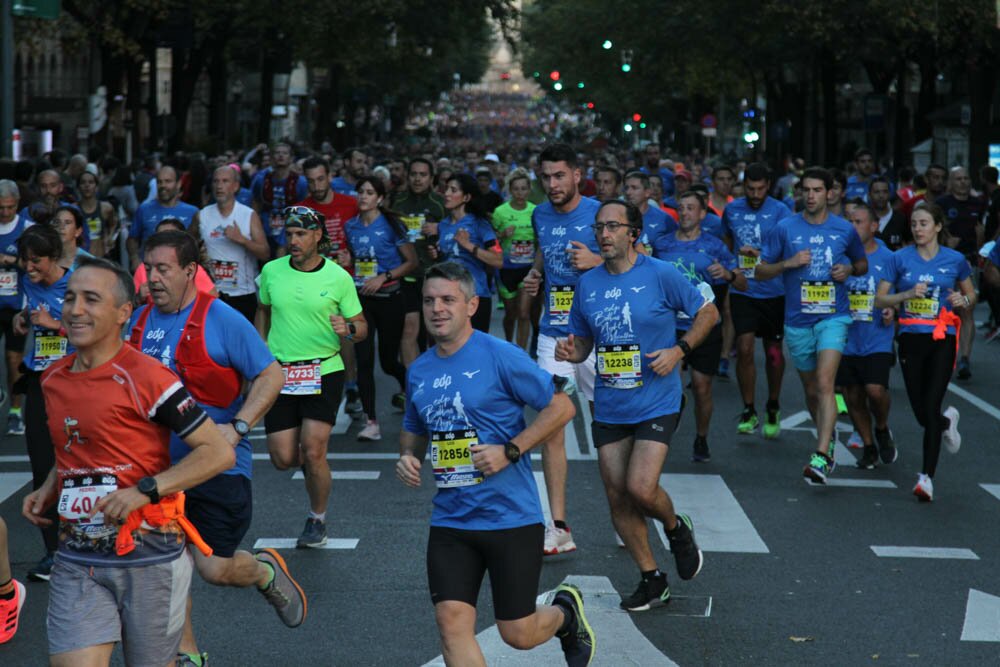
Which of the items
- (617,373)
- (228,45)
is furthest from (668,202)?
(228,45)

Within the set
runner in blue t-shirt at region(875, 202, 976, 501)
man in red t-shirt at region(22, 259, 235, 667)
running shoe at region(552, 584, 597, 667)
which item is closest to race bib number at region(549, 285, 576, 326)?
runner in blue t-shirt at region(875, 202, 976, 501)

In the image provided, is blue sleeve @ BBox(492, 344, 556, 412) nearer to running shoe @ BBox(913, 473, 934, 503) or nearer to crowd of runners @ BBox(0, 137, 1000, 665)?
crowd of runners @ BBox(0, 137, 1000, 665)

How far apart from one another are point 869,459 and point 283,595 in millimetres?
5992

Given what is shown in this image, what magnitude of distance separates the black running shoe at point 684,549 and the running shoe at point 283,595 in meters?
1.86

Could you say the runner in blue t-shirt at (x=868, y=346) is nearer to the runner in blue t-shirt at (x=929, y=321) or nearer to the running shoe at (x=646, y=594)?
the runner in blue t-shirt at (x=929, y=321)

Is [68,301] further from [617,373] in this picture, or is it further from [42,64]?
[42,64]

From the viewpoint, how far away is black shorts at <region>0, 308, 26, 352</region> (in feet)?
42.4

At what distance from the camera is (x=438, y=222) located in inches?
605

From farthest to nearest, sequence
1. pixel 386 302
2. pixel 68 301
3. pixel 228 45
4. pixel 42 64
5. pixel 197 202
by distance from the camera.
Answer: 1. pixel 42 64
2. pixel 228 45
3. pixel 197 202
4. pixel 386 302
5. pixel 68 301

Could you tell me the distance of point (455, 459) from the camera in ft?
19.8

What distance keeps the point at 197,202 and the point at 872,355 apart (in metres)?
11.0

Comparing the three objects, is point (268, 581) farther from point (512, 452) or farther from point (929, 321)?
point (929, 321)

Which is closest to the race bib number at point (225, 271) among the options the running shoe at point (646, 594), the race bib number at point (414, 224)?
the race bib number at point (414, 224)

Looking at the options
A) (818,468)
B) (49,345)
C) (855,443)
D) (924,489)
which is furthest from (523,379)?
(855,443)
